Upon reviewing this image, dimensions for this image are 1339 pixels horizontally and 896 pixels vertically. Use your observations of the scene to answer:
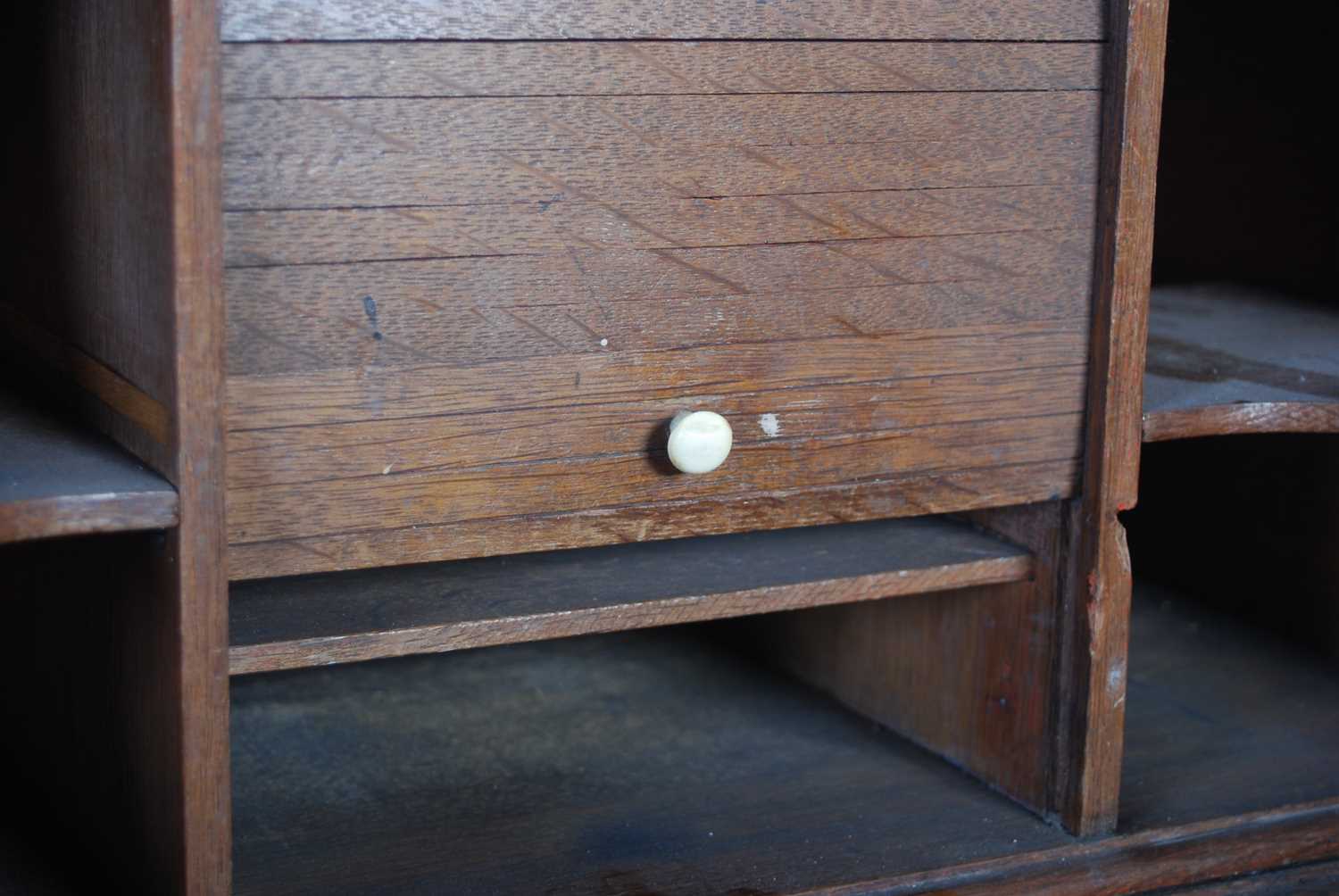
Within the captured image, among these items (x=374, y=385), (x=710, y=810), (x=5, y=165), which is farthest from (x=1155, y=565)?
(x=5, y=165)

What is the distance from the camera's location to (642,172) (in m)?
0.91

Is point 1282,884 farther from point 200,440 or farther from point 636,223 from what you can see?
point 200,440

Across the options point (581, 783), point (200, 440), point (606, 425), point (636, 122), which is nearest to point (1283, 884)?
point (581, 783)

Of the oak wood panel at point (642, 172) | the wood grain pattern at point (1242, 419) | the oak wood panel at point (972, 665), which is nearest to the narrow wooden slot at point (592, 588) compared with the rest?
the oak wood panel at point (972, 665)

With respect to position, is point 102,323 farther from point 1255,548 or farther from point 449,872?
point 1255,548

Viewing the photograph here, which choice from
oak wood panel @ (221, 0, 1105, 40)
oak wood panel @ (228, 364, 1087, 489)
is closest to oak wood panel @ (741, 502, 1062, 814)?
oak wood panel @ (228, 364, 1087, 489)

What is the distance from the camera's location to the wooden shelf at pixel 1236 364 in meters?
1.10

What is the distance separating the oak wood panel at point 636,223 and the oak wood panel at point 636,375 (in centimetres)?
6

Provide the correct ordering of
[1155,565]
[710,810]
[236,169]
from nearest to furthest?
[236,169] → [710,810] → [1155,565]

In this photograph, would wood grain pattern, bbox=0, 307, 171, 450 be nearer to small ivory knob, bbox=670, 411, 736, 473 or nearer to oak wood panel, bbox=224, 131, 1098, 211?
oak wood panel, bbox=224, 131, 1098, 211

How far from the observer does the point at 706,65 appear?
0.91m

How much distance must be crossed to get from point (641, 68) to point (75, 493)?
38 centimetres

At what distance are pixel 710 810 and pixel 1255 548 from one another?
65cm

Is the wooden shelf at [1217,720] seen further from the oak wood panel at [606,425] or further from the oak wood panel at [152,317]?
the oak wood panel at [152,317]
